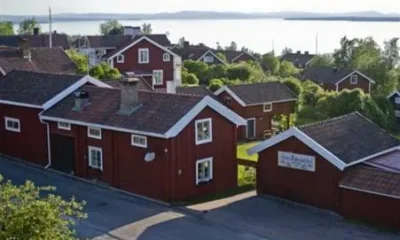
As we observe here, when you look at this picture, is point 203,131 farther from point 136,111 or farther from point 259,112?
point 259,112

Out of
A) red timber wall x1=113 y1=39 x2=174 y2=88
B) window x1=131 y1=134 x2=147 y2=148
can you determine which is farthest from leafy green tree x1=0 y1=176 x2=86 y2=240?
red timber wall x1=113 y1=39 x2=174 y2=88

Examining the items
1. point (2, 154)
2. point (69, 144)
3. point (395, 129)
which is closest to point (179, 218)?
point (69, 144)

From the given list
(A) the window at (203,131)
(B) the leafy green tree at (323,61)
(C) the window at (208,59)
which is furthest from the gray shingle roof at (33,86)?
(B) the leafy green tree at (323,61)

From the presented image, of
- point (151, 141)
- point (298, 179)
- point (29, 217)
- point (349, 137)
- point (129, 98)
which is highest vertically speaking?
point (29, 217)

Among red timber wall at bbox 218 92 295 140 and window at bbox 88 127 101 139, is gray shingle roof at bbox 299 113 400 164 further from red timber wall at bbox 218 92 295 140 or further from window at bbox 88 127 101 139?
red timber wall at bbox 218 92 295 140

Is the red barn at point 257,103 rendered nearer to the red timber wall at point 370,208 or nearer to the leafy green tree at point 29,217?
the red timber wall at point 370,208

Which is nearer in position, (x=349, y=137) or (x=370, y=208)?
(x=370, y=208)

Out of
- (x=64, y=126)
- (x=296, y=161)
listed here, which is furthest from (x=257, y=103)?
(x=296, y=161)
